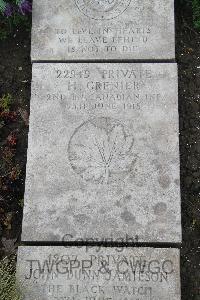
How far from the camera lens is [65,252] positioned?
15.3ft

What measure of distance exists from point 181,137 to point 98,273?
1.73 metres

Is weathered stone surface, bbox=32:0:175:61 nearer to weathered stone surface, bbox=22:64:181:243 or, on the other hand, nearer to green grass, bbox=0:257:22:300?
weathered stone surface, bbox=22:64:181:243

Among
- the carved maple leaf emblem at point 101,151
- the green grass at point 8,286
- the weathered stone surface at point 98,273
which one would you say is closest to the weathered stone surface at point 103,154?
the carved maple leaf emblem at point 101,151

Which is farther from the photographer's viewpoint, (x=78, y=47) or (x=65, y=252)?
(x=78, y=47)

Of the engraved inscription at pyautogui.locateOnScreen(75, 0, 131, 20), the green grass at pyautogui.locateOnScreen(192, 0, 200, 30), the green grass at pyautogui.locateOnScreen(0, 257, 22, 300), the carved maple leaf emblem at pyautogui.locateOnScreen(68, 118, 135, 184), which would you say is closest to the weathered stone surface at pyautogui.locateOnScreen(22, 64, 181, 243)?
the carved maple leaf emblem at pyautogui.locateOnScreen(68, 118, 135, 184)

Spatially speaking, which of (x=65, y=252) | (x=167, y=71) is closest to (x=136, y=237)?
(x=65, y=252)

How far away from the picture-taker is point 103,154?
496 centimetres

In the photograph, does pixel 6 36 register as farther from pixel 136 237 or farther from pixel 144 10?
pixel 136 237

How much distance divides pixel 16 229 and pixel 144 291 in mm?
1415

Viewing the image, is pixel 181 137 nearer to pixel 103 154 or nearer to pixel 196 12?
pixel 103 154

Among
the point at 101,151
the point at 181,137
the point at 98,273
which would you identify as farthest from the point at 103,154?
the point at 98,273

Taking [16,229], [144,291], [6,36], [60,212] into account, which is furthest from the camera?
[6,36]

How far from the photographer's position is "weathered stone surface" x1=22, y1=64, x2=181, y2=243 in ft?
15.6

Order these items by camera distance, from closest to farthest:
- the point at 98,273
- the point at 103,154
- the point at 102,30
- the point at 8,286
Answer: the point at 8,286
the point at 98,273
the point at 103,154
the point at 102,30
